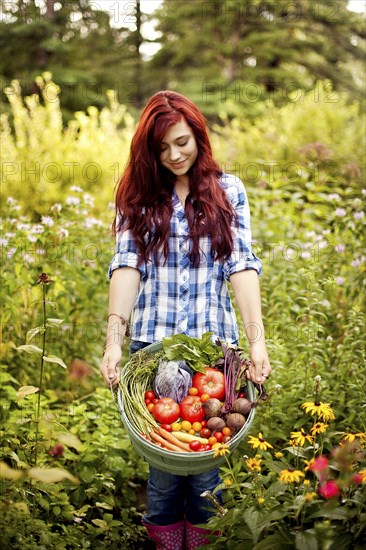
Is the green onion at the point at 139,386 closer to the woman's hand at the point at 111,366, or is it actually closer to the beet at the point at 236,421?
the woman's hand at the point at 111,366

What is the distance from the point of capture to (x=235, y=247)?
85.1 inches

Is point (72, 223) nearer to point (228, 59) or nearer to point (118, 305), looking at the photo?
point (118, 305)

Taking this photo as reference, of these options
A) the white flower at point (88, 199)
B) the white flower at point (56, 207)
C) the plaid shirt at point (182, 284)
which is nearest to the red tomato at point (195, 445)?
the plaid shirt at point (182, 284)

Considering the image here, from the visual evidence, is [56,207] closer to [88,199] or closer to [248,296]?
[88,199]

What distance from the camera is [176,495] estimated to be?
88.0 inches

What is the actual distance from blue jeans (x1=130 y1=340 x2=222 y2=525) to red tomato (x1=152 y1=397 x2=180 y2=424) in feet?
0.99

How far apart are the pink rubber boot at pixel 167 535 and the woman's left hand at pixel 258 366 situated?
713 millimetres

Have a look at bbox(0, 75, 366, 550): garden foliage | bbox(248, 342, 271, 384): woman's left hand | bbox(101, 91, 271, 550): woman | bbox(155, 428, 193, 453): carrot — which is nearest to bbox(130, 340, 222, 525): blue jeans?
bbox(101, 91, 271, 550): woman

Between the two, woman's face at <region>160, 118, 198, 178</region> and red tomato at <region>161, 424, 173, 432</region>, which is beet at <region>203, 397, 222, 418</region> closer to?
red tomato at <region>161, 424, 173, 432</region>

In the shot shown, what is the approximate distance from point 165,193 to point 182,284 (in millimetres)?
357

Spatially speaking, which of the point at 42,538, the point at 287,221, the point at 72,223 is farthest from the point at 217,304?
the point at 287,221

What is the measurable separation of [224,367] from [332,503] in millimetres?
684

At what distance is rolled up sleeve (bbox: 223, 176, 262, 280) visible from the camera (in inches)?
84.3

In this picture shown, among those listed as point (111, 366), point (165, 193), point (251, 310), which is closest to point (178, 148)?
point (165, 193)
